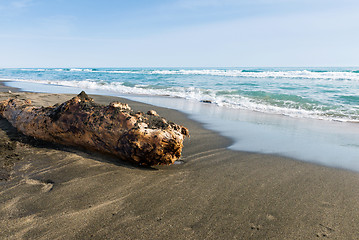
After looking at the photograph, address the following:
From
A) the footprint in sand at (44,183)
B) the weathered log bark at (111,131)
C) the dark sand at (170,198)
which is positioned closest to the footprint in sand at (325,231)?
the dark sand at (170,198)

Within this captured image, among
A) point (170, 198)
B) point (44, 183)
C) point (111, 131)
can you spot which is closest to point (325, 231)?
point (170, 198)

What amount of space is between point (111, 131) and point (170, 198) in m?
1.16

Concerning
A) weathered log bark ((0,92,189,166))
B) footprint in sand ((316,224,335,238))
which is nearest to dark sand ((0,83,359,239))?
footprint in sand ((316,224,335,238))

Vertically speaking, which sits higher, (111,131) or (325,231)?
(111,131)

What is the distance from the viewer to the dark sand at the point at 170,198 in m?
1.75

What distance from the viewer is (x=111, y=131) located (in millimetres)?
2830

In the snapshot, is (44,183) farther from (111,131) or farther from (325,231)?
(325,231)

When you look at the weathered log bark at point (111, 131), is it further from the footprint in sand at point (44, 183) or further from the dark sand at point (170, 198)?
the footprint in sand at point (44, 183)

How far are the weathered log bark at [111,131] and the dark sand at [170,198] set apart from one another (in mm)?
152

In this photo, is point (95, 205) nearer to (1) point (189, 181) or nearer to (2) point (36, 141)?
(1) point (189, 181)

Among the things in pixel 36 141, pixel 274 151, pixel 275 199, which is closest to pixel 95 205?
pixel 275 199

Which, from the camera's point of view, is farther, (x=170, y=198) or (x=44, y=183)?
(x=44, y=183)

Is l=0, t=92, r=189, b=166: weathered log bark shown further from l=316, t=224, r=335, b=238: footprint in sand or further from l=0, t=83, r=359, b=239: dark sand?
l=316, t=224, r=335, b=238: footprint in sand

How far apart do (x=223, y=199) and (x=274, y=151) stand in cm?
184
